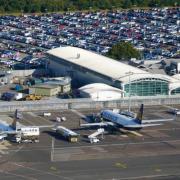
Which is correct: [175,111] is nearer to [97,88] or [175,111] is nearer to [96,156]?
[97,88]

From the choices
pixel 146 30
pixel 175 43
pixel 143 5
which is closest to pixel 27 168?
pixel 175 43

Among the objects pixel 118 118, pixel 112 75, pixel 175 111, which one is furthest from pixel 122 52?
pixel 118 118

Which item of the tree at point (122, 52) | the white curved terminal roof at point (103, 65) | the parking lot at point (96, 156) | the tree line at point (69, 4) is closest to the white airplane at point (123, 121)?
the parking lot at point (96, 156)

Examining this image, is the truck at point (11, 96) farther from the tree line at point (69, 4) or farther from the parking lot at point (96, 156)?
the tree line at point (69, 4)

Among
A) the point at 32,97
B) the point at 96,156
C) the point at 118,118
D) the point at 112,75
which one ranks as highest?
the point at 112,75

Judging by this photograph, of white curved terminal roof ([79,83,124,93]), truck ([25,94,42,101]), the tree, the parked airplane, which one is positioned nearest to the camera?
the parked airplane

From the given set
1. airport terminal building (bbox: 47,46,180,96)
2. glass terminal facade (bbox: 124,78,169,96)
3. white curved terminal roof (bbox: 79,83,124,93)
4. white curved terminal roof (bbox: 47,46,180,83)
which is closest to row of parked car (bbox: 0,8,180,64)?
white curved terminal roof (bbox: 47,46,180,83)

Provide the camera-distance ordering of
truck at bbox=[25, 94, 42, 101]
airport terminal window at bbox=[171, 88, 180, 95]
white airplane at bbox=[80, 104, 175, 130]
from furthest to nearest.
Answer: airport terminal window at bbox=[171, 88, 180, 95] → truck at bbox=[25, 94, 42, 101] → white airplane at bbox=[80, 104, 175, 130]

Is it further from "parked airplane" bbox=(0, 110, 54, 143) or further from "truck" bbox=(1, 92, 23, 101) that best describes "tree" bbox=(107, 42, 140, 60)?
"parked airplane" bbox=(0, 110, 54, 143)

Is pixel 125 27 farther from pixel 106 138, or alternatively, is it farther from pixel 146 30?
pixel 106 138
